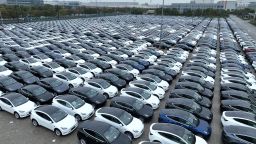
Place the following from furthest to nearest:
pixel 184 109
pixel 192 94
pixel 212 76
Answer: pixel 212 76
pixel 192 94
pixel 184 109

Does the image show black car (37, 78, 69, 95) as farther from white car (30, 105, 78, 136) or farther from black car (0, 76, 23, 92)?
white car (30, 105, 78, 136)

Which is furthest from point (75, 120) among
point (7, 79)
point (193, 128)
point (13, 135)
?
point (7, 79)

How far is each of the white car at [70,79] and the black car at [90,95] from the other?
7.58 feet

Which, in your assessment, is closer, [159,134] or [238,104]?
[159,134]

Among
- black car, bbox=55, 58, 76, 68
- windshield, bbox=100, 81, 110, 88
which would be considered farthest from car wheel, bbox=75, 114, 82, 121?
black car, bbox=55, 58, 76, 68

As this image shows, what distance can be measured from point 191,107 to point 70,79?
1059cm

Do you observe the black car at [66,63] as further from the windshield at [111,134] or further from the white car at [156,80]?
the windshield at [111,134]

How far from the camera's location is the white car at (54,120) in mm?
13323

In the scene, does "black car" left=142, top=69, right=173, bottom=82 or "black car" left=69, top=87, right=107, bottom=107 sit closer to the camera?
"black car" left=69, top=87, right=107, bottom=107

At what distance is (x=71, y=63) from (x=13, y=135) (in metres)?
12.0

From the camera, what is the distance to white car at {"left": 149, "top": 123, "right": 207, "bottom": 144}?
11.8 meters

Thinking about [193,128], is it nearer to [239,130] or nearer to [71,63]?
[239,130]

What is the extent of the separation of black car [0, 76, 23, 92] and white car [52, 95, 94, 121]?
462 cm

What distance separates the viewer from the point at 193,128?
13.4 m
